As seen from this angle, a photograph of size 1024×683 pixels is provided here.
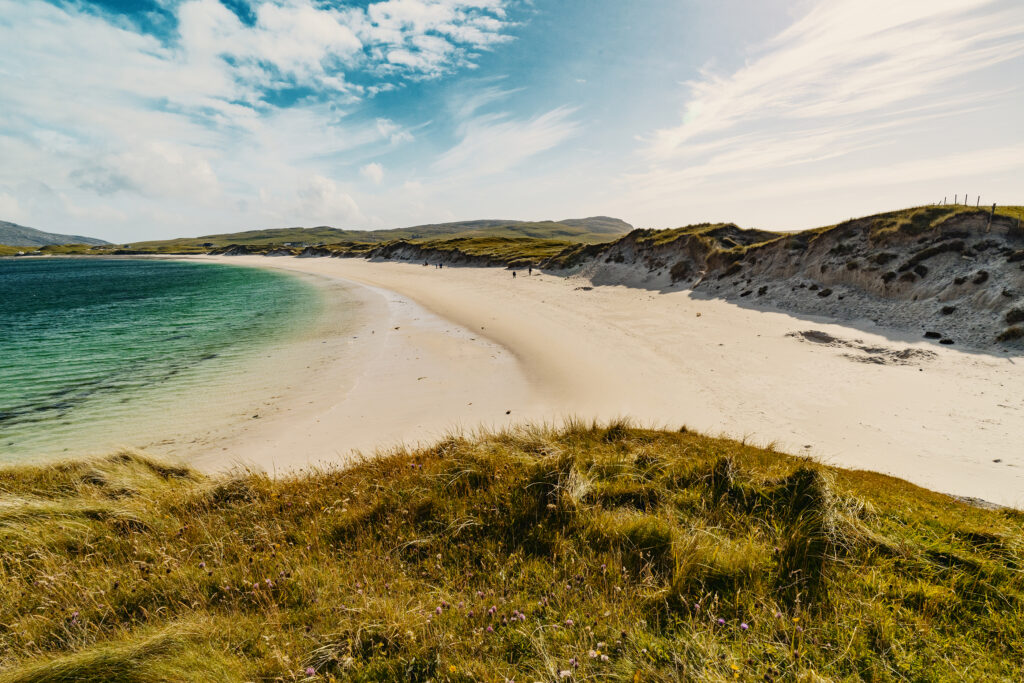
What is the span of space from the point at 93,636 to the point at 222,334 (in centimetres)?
3041

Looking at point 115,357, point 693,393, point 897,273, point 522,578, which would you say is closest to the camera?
point 522,578

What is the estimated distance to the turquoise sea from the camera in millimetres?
13922

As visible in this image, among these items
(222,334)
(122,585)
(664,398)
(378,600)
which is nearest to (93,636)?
(122,585)

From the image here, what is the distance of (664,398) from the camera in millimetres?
14438

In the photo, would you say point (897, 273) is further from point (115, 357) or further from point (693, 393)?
point (115, 357)

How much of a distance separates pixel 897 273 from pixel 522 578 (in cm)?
3240

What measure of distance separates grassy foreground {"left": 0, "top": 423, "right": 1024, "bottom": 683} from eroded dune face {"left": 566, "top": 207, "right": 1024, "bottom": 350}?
73.2 feet

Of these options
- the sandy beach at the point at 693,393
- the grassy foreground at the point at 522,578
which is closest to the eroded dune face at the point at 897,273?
the sandy beach at the point at 693,393

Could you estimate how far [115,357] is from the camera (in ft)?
75.0

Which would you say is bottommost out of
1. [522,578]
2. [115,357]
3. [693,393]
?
[115,357]

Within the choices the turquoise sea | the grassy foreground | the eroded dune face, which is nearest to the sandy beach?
the eroded dune face

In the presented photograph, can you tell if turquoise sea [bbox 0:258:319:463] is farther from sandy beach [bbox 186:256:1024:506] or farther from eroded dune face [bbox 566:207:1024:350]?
eroded dune face [bbox 566:207:1024:350]

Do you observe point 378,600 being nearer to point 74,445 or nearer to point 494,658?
point 494,658

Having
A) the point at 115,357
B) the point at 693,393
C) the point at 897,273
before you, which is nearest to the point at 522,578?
the point at 693,393
